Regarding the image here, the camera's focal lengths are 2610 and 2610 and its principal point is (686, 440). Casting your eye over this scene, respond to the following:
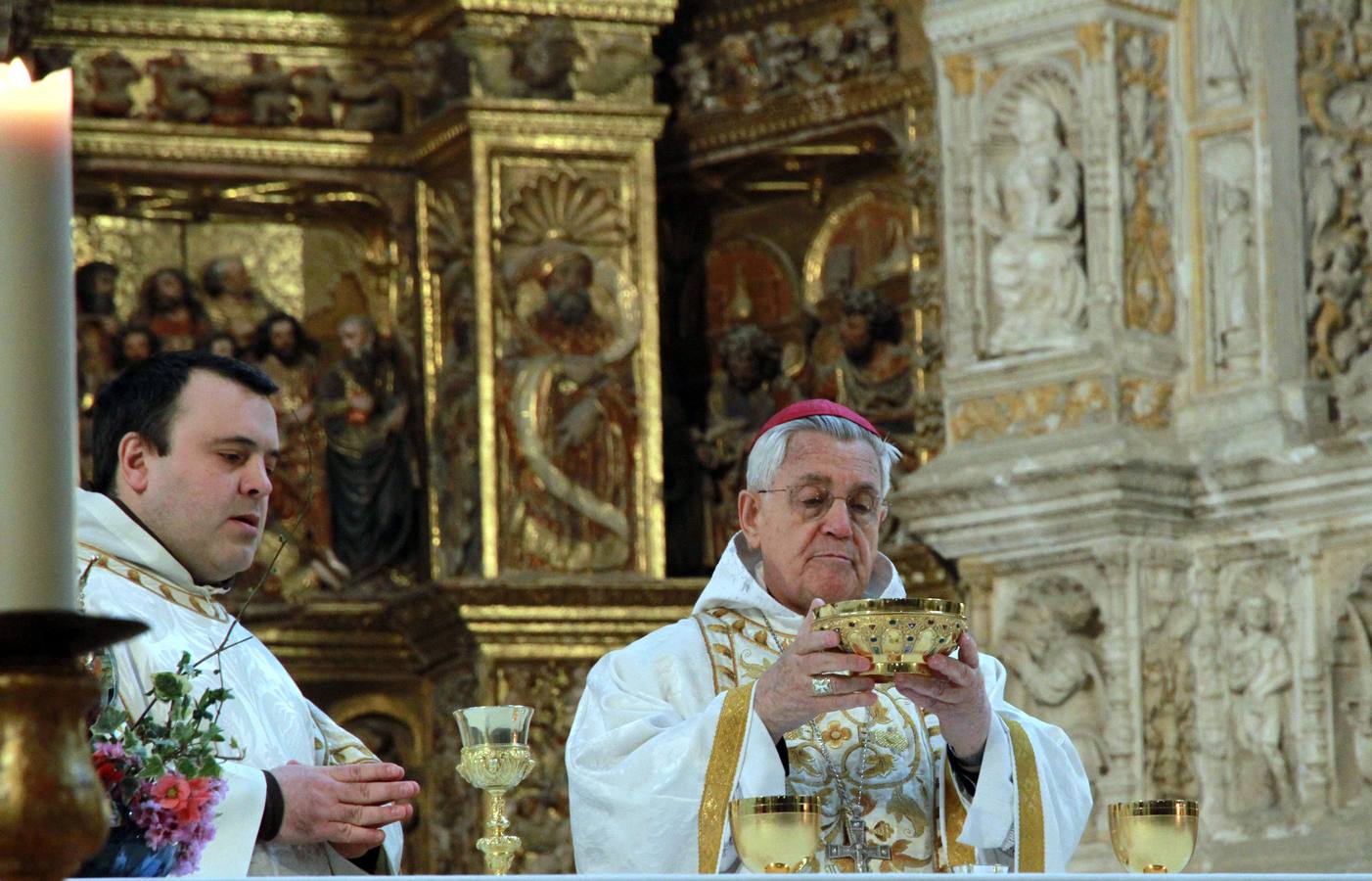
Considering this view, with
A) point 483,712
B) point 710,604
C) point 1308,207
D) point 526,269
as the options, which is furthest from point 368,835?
point 526,269

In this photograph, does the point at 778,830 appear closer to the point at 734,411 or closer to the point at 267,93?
the point at 734,411

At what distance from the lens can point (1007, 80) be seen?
853 centimetres

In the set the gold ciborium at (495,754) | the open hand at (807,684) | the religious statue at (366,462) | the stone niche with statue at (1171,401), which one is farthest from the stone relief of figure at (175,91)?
the open hand at (807,684)

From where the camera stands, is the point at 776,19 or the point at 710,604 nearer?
the point at 710,604

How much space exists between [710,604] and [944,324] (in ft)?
13.6

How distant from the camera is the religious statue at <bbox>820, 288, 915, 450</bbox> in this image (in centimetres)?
940

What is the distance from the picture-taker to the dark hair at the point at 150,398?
14.1 feet

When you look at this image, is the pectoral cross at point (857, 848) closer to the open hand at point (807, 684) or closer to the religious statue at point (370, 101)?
the open hand at point (807, 684)

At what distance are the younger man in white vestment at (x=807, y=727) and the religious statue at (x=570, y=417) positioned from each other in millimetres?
4421

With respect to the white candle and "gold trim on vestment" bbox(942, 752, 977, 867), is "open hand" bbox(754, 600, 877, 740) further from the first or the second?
the white candle

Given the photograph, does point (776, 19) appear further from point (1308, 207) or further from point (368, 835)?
point (368, 835)

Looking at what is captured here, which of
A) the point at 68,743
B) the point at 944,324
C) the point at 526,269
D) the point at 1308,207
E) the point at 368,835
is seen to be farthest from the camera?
the point at 526,269

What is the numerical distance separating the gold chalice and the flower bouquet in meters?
0.98

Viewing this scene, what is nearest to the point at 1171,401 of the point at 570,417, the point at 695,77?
the point at 570,417
